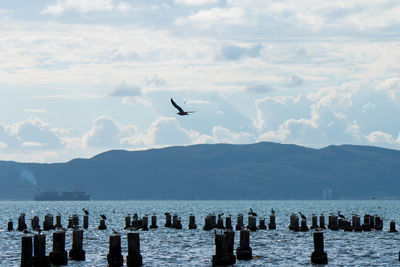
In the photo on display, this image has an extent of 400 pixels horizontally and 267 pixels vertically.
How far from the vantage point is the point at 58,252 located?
42094 millimetres

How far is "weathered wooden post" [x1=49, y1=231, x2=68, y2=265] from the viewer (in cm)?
4178

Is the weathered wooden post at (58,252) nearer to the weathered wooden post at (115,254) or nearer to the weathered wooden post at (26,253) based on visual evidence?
the weathered wooden post at (26,253)

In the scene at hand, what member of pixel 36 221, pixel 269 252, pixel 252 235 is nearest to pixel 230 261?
pixel 269 252

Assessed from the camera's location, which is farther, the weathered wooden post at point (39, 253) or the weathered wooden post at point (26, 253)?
the weathered wooden post at point (39, 253)

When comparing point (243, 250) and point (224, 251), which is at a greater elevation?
point (224, 251)

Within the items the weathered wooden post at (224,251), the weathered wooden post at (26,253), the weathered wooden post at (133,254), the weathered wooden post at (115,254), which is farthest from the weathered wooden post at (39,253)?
the weathered wooden post at (224,251)

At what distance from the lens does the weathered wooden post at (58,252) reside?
137 feet

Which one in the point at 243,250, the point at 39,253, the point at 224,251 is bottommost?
the point at 243,250

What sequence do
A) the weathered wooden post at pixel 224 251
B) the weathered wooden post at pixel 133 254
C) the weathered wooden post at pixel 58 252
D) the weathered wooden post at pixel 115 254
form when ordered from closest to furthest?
the weathered wooden post at pixel 115 254
the weathered wooden post at pixel 133 254
the weathered wooden post at pixel 224 251
the weathered wooden post at pixel 58 252

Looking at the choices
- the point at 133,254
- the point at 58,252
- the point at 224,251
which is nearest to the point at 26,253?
the point at 58,252

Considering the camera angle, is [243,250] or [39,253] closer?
[39,253]

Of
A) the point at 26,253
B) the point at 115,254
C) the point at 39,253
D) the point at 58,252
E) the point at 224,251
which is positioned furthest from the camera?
the point at 58,252

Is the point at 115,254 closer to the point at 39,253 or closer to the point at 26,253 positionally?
the point at 39,253

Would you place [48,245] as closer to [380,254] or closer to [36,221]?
[36,221]
